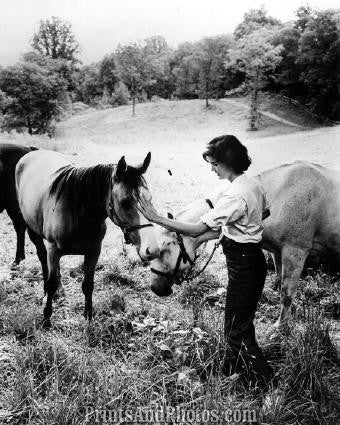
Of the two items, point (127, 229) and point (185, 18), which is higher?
point (185, 18)

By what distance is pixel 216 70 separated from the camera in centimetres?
1334

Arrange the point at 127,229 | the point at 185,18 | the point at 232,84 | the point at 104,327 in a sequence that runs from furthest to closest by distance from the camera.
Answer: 1. the point at 232,84
2. the point at 185,18
3. the point at 104,327
4. the point at 127,229

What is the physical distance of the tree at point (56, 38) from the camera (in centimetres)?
828

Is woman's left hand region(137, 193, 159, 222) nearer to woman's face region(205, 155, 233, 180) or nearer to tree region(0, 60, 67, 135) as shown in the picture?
woman's face region(205, 155, 233, 180)

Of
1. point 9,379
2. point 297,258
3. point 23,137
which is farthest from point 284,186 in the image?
point 23,137

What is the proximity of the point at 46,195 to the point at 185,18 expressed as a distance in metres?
4.68

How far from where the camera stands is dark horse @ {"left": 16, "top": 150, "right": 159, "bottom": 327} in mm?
2977

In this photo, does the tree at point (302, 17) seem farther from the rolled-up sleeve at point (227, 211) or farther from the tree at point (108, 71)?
the rolled-up sleeve at point (227, 211)

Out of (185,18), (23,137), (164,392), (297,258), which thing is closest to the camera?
(164,392)

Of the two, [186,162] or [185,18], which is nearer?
[185,18]

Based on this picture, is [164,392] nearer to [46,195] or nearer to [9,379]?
[9,379]

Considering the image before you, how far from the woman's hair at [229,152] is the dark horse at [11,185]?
4426 mm

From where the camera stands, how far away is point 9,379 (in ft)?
9.17

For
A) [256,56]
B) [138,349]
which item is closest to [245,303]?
[138,349]
